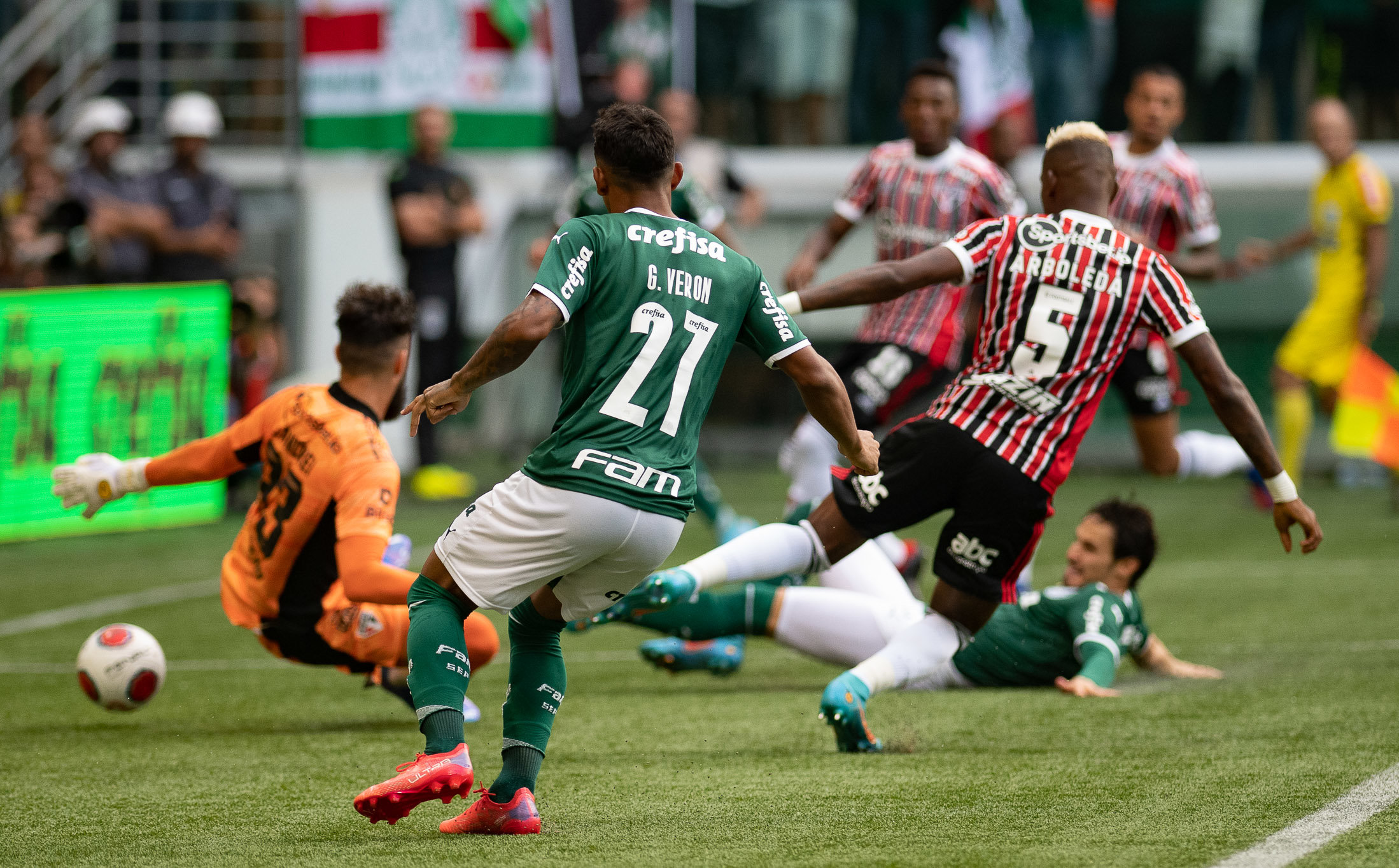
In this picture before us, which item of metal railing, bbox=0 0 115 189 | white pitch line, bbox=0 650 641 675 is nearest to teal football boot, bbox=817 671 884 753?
white pitch line, bbox=0 650 641 675

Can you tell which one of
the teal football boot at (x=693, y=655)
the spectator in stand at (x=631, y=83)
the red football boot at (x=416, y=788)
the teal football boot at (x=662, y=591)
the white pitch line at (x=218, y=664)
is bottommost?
the white pitch line at (x=218, y=664)

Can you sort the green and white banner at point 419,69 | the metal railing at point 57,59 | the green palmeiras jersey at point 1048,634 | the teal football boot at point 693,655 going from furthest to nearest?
1. the metal railing at point 57,59
2. the green and white banner at point 419,69
3. the teal football boot at point 693,655
4. the green palmeiras jersey at point 1048,634

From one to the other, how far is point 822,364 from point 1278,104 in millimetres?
13486

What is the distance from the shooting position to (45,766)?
16.8 feet

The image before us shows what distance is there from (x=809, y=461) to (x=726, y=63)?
9697 millimetres

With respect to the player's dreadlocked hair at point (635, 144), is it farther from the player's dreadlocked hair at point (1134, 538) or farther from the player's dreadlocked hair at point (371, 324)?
the player's dreadlocked hair at point (1134, 538)

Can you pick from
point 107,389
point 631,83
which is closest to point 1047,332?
point 631,83

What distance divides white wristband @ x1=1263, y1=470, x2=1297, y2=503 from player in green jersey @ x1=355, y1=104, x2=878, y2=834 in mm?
1325

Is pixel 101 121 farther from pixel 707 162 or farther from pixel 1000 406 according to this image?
pixel 1000 406

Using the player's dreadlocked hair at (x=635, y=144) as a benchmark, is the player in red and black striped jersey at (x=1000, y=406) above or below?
below

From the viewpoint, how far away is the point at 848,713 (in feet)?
16.5

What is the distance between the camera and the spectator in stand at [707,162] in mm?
9695

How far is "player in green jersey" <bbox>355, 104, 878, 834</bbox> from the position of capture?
4.02 meters

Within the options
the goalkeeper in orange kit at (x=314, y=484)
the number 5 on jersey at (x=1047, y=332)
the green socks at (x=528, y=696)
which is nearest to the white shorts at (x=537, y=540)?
the green socks at (x=528, y=696)
